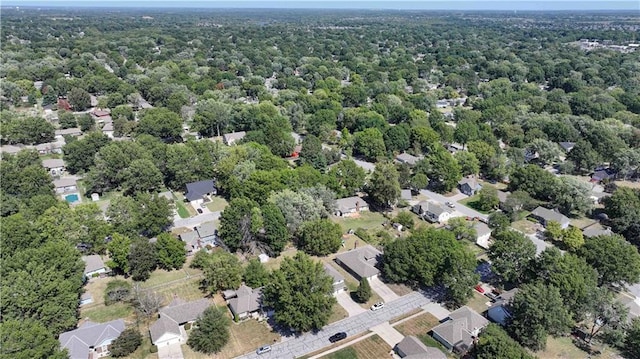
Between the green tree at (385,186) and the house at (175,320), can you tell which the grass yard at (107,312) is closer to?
the house at (175,320)

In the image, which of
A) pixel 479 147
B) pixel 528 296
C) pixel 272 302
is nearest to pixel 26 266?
pixel 272 302

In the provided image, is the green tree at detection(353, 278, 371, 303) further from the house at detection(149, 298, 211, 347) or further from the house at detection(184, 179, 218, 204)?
the house at detection(184, 179, 218, 204)

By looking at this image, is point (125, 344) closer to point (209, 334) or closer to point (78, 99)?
point (209, 334)

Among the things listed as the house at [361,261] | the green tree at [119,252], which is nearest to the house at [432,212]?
the house at [361,261]

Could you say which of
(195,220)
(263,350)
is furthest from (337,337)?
(195,220)

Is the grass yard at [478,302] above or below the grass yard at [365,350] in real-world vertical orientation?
above

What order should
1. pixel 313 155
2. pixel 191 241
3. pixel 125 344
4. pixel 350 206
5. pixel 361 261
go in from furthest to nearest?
pixel 313 155 → pixel 350 206 → pixel 191 241 → pixel 361 261 → pixel 125 344
